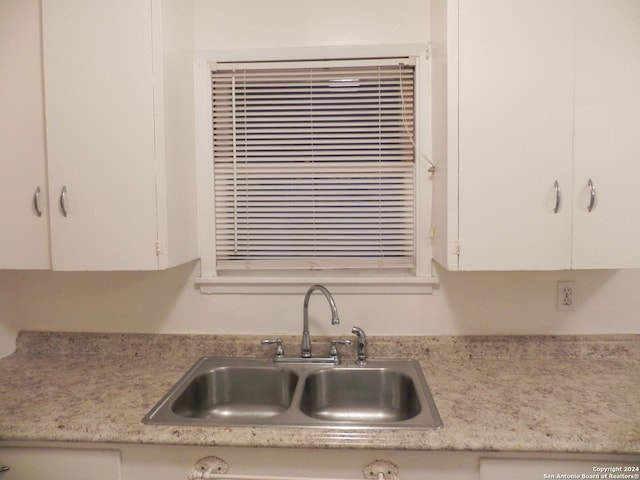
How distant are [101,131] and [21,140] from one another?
334 millimetres

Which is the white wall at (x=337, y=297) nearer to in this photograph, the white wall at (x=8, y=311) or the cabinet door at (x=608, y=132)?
the white wall at (x=8, y=311)

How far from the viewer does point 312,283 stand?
174cm

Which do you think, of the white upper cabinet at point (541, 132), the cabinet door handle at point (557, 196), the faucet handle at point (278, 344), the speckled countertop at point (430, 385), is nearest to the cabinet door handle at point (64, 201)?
the speckled countertop at point (430, 385)

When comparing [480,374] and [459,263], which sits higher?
[459,263]

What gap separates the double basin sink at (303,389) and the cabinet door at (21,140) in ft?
2.60

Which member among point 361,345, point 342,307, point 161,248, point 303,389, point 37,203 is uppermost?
point 37,203

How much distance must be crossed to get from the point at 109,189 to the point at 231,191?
0.50 m

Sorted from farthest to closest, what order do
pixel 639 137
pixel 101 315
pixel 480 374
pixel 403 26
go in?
pixel 101 315 → pixel 403 26 → pixel 480 374 → pixel 639 137

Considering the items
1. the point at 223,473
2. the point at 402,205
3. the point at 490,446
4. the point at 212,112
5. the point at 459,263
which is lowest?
the point at 223,473

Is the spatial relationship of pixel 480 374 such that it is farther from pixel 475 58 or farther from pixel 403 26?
pixel 403 26

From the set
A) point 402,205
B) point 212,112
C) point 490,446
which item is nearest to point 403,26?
point 402,205

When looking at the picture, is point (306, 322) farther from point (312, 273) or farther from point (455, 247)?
point (455, 247)

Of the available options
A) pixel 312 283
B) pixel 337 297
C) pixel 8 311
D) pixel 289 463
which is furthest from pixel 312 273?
pixel 8 311

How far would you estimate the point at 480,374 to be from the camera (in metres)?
1.53
